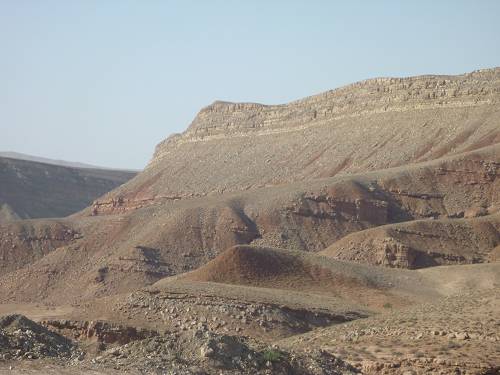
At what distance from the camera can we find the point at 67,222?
262ft

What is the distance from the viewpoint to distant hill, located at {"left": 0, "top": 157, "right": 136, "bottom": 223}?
124625mm

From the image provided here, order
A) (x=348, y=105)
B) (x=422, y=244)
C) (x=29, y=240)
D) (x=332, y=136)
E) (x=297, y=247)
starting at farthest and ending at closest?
(x=348, y=105) < (x=332, y=136) < (x=29, y=240) < (x=297, y=247) < (x=422, y=244)

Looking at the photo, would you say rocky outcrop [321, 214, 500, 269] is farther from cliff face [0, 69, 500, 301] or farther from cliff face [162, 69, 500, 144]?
cliff face [162, 69, 500, 144]

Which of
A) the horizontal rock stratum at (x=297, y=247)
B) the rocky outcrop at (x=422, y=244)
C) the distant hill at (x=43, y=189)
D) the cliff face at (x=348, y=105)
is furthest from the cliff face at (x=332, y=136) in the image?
the distant hill at (x=43, y=189)

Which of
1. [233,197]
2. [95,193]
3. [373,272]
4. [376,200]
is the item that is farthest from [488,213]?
[95,193]

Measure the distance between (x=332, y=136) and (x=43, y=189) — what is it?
50.6 meters

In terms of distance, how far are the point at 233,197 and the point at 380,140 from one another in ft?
63.0

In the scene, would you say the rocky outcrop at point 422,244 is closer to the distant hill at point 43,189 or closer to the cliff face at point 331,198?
the cliff face at point 331,198

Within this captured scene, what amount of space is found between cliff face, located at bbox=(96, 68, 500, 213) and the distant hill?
20.0 meters

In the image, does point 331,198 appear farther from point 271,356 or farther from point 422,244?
point 271,356

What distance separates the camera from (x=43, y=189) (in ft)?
440

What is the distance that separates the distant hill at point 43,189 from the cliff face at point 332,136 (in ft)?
65.6

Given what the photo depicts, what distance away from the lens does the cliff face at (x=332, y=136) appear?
82.7 meters

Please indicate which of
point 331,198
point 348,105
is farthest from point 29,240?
point 348,105
